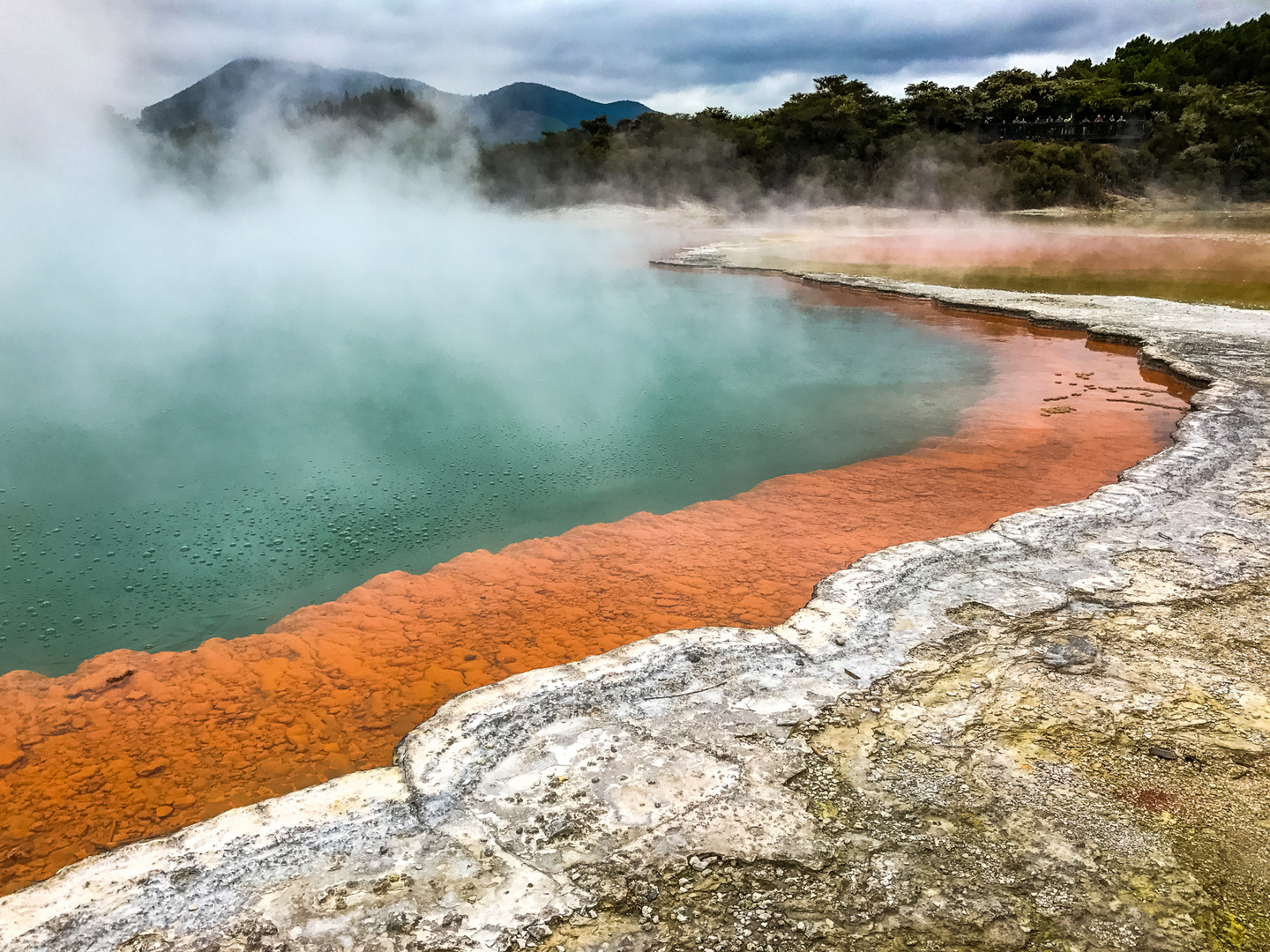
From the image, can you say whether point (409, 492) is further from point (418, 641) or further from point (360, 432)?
point (418, 641)

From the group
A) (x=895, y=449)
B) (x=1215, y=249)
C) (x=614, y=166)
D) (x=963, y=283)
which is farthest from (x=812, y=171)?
(x=895, y=449)

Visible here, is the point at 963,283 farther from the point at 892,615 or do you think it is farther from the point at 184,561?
the point at 184,561

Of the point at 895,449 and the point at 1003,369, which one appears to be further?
the point at 1003,369

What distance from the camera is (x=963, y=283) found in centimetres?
1187

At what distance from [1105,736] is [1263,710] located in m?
0.50

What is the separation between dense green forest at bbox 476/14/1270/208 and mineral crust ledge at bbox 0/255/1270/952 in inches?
1134

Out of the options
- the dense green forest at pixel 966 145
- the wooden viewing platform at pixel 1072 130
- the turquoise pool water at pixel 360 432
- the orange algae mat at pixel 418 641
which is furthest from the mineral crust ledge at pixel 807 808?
the wooden viewing platform at pixel 1072 130

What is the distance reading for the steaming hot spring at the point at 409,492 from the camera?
2.78 metres

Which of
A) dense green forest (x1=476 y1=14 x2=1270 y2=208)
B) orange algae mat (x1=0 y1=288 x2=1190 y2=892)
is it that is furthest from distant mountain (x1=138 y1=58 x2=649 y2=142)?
orange algae mat (x1=0 y1=288 x2=1190 y2=892)

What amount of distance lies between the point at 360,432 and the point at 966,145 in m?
30.3

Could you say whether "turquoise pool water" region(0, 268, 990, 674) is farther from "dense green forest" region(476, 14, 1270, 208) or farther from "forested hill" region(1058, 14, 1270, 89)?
"forested hill" region(1058, 14, 1270, 89)

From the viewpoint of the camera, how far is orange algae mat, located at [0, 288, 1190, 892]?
2.45m

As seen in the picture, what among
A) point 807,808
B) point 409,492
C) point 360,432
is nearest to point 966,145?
point 360,432

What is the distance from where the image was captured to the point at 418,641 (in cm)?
319
